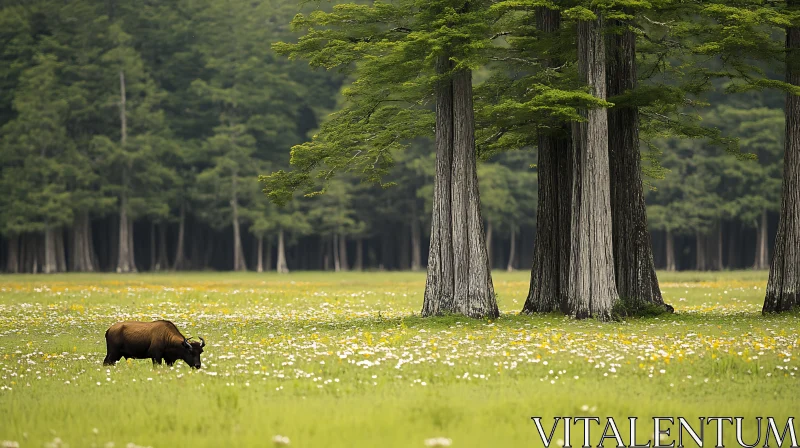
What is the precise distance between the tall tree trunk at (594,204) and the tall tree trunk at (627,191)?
6.97ft

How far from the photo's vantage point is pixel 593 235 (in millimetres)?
25406

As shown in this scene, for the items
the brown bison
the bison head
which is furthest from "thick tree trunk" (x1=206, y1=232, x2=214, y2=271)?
the bison head

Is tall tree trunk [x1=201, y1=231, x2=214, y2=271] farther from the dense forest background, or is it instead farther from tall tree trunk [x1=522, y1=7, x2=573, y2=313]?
tall tree trunk [x1=522, y1=7, x2=573, y2=313]

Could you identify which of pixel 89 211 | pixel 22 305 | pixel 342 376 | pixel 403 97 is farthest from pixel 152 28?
pixel 342 376

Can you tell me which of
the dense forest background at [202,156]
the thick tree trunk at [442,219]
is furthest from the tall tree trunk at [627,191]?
the dense forest background at [202,156]

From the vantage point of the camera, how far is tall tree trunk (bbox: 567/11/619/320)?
83.1 feet

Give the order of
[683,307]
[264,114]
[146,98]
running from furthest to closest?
[264,114] → [146,98] → [683,307]

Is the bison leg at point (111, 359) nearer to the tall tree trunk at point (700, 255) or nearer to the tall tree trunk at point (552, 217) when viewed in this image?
the tall tree trunk at point (552, 217)

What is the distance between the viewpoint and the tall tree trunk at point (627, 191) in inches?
1092

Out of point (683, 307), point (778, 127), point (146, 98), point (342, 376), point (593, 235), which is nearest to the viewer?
point (342, 376)

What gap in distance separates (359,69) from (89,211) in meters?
56.5

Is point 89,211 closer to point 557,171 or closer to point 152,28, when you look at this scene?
point 152,28

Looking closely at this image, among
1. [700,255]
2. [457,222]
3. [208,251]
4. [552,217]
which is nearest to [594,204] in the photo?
[457,222]

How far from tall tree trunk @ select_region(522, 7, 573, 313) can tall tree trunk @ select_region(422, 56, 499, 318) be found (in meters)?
2.62
